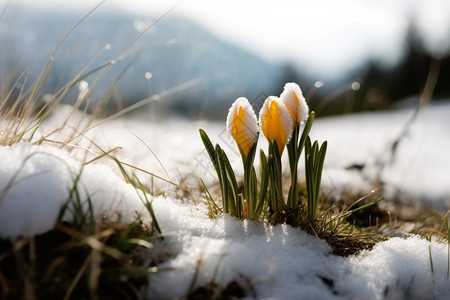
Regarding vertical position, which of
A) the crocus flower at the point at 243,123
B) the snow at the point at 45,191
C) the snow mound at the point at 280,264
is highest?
the crocus flower at the point at 243,123

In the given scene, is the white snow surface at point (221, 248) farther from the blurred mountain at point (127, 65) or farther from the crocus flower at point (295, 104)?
the blurred mountain at point (127, 65)

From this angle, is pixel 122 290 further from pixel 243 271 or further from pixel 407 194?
pixel 407 194

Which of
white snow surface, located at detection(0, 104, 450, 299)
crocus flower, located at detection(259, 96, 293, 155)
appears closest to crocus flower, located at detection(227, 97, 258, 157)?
crocus flower, located at detection(259, 96, 293, 155)

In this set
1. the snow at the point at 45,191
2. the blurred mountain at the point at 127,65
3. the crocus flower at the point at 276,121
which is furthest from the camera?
the blurred mountain at the point at 127,65

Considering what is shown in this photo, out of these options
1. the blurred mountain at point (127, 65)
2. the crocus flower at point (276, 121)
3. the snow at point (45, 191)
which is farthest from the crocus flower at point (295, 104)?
the snow at point (45, 191)

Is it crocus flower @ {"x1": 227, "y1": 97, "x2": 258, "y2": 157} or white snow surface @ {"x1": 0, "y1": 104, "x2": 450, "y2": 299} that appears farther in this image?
crocus flower @ {"x1": 227, "y1": 97, "x2": 258, "y2": 157}

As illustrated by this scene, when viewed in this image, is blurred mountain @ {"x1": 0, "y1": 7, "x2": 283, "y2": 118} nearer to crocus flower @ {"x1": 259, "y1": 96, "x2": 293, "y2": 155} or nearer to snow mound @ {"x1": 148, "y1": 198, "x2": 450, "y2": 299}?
crocus flower @ {"x1": 259, "y1": 96, "x2": 293, "y2": 155}

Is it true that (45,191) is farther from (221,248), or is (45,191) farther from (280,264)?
(280,264)

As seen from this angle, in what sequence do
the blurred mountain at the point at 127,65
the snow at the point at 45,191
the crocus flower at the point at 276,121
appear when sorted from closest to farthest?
the snow at the point at 45,191
the crocus flower at the point at 276,121
the blurred mountain at the point at 127,65
